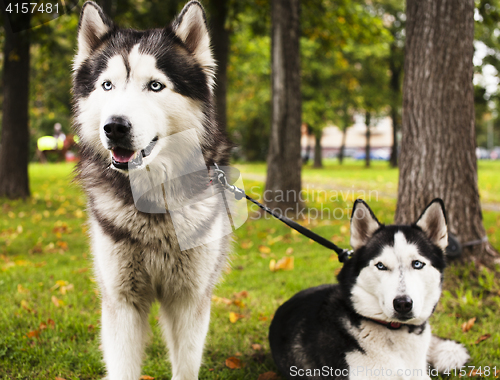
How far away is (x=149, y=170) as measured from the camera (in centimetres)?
215

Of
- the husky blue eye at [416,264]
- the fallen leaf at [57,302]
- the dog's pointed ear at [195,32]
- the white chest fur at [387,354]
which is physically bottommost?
the fallen leaf at [57,302]

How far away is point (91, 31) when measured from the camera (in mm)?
2201

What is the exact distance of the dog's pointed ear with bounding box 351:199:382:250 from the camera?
247cm

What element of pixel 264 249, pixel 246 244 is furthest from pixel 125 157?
pixel 246 244

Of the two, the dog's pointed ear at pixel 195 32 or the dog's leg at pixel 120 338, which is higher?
the dog's pointed ear at pixel 195 32

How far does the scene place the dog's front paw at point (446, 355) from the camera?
2682 mm

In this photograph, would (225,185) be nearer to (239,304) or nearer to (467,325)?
(239,304)

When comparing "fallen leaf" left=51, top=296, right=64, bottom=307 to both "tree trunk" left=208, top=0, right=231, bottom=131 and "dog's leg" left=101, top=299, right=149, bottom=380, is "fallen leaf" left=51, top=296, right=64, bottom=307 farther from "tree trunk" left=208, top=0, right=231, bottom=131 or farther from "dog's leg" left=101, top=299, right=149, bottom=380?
"tree trunk" left=208, top=0, right=231, bottom=131

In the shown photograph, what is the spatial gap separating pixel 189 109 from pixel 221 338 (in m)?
2.09

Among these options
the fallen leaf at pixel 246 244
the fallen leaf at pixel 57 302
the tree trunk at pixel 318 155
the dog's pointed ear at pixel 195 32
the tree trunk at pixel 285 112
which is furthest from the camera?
the tree trunk at pixel 318 155

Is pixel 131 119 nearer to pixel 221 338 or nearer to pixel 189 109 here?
pixel 189 109

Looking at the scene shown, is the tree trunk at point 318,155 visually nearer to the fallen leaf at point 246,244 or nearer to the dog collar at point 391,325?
the fallen leaf at point 246,244

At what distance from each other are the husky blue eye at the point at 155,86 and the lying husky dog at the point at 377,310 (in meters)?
1.38

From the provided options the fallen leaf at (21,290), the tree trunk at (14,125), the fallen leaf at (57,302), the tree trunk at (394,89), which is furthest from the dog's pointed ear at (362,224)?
the tree trunk at (394,89)
